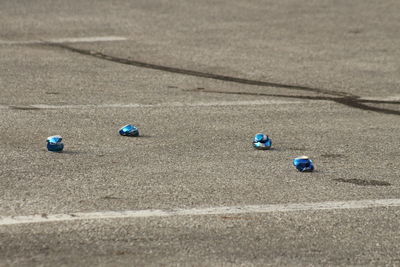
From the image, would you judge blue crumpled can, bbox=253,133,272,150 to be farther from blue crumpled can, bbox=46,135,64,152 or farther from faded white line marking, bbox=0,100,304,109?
faded white line marking, bbox=0,100,304,109

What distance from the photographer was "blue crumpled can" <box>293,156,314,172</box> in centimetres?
654

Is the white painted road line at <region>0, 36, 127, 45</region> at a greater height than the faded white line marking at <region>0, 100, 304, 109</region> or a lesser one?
lesser

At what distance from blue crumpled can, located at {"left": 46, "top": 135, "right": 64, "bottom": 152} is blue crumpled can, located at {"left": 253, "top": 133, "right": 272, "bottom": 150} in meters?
1.49

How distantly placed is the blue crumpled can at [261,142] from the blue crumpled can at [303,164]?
0.66m

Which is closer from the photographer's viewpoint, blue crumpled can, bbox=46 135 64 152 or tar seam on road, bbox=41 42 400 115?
blue crumpled can, bbox=46 135 64 152

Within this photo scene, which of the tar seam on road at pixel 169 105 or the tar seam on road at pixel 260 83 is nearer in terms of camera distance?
the tar seam on road at pixel 169 105

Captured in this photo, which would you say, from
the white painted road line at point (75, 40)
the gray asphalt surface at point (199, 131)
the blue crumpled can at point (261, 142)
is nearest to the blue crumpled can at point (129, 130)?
the gray asphalt surface at point (199, 131)

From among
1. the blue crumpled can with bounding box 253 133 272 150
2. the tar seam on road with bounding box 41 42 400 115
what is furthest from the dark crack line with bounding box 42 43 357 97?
the blue crumpled can with bounding box 253 133 272 150

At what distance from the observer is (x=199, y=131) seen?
7871 mm

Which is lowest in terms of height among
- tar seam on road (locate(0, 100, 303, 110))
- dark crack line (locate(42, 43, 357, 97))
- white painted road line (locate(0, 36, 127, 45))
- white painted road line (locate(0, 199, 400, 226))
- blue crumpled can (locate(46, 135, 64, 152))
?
white painted road line (locate(0, 36, 127, 45))

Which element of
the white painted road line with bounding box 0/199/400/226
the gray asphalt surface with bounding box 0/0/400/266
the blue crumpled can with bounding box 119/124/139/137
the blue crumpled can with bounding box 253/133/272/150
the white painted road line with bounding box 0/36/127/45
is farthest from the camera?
the white painted road line with bounding box 0/36/127/45

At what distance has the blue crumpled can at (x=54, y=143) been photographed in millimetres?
6820

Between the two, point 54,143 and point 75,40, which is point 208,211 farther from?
point 75,40

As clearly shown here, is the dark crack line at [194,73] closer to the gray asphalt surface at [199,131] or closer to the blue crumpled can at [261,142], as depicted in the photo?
the gray asphalt surface at [199,131]
